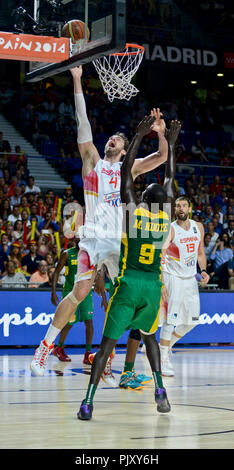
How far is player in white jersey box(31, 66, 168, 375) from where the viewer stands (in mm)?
7492

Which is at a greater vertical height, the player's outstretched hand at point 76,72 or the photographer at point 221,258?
the player's outstretched hand at point 76,72

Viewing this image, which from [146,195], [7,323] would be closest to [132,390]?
[146,195]

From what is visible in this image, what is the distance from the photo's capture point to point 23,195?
1723 centimetres

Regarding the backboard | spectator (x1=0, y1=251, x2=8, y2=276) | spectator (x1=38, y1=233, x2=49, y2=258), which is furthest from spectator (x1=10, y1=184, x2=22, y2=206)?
the backboard

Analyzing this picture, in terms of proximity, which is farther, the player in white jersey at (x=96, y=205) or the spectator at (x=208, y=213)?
the spectator at (x=208, y=213)

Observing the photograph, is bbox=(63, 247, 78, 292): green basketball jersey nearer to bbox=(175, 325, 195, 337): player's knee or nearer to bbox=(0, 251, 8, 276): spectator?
bbox=(175, 325, 195, 337): player's knee

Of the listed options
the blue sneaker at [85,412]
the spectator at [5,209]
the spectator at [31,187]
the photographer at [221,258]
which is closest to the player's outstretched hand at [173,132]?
the blue sneaker at [85,412]

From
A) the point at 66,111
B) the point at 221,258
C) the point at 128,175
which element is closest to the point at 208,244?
the point at 221,258

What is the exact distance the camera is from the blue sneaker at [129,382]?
315 inches

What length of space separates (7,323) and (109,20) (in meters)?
6.54

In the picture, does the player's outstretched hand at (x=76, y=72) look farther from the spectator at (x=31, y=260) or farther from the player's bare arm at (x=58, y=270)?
the spectator at (x=31, y=260)

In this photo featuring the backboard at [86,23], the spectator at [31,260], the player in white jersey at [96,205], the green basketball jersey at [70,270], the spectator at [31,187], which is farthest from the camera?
the spectator at [31,187]

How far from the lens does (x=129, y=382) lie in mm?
8023
